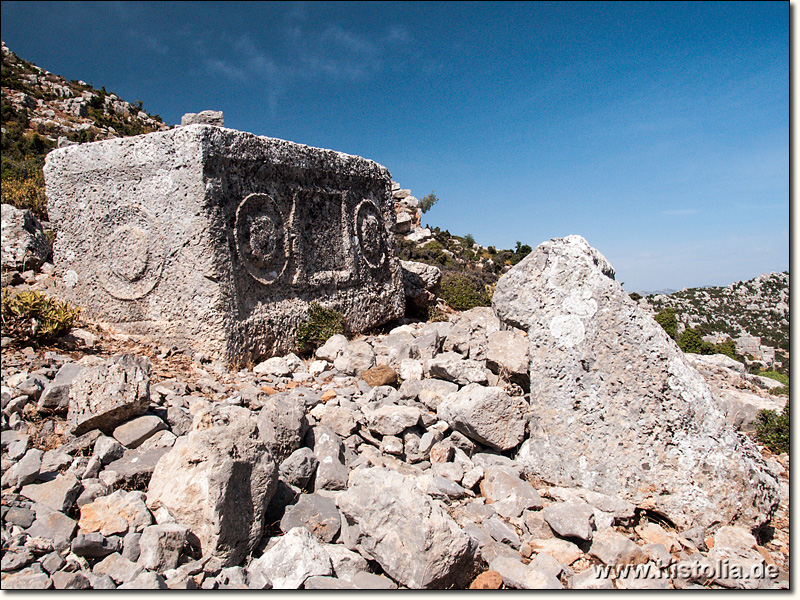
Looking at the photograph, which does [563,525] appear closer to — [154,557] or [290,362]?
[154,557]

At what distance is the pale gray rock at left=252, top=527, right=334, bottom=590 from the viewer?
273 cm

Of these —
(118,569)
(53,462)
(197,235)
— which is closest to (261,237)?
(197,235)

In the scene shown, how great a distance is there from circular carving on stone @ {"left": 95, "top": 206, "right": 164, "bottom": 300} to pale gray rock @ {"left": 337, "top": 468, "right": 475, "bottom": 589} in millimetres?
4182

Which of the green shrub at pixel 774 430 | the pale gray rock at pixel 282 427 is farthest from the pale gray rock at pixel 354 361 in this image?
the green shrub at pixel 774 430

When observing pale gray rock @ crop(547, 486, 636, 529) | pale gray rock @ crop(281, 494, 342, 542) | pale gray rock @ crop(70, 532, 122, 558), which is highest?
pale gray rock @ crop(70, 532, 122, 558)

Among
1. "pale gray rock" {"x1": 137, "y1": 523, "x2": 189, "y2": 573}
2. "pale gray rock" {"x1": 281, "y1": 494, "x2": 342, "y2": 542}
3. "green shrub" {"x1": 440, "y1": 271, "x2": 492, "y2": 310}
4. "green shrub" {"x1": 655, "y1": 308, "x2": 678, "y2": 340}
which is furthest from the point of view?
"green shrub" {"x1": 655, "y1": 308, "x2": 678, "y2": 340}

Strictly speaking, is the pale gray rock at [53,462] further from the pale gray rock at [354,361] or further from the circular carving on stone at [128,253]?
the pale gray rock at [354,361]

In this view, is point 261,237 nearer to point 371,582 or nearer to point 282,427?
point 282,427

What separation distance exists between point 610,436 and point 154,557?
315cm

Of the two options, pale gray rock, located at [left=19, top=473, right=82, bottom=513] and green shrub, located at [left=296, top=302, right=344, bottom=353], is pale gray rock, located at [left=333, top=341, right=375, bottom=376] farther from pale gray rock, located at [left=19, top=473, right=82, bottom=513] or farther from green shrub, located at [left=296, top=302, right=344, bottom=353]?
pale gray rock, located at [left=19, top=473, right=82, bottom=513]

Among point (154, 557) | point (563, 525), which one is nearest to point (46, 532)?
point (154, 557)

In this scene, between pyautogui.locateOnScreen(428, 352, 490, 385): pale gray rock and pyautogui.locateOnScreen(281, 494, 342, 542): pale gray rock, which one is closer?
pyautogui.locateOnScreen(281, 494, 342, 542): pale gray rock

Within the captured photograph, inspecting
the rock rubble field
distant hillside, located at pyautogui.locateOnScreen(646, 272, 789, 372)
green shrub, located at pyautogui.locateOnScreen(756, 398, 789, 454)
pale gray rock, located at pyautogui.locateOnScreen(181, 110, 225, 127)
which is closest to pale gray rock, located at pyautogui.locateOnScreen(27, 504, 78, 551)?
the rock rubble field

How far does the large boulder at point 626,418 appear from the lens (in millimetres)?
3594
